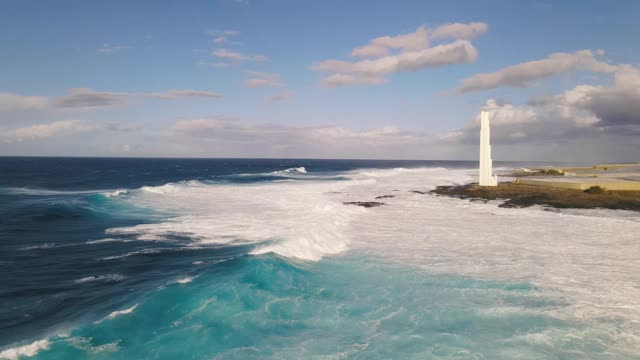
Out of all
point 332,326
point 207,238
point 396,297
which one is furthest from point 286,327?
point 207,238

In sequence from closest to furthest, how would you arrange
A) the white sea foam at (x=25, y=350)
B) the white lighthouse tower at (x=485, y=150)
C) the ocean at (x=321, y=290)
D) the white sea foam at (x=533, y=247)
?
the white sea foam at (x=25, y=350)
the ocean at (x=321, y=290)
the white sea foam at (x=533, y=247)
the white lighthouse tower at (x=485, y=150)

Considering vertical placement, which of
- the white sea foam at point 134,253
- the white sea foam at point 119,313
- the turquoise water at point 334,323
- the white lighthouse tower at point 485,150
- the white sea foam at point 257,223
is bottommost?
the turquoise water at point 334,323

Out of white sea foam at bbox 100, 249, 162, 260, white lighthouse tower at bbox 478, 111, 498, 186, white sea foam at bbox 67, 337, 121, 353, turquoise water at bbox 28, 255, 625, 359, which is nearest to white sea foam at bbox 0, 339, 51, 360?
turquoise water at bbox 28, 255, 625, 359

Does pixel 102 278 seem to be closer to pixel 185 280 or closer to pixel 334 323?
pixel 185 280

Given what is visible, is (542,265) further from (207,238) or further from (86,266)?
(86,266)

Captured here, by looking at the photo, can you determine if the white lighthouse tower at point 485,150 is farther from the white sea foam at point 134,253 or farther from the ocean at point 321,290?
the white sea foam at point 134,253

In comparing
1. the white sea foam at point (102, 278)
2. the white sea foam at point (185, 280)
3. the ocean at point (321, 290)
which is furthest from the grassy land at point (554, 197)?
the white sea foam at point (102, 278)

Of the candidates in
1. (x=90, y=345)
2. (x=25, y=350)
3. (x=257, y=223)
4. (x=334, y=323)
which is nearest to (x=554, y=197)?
(x=257, y=223)
